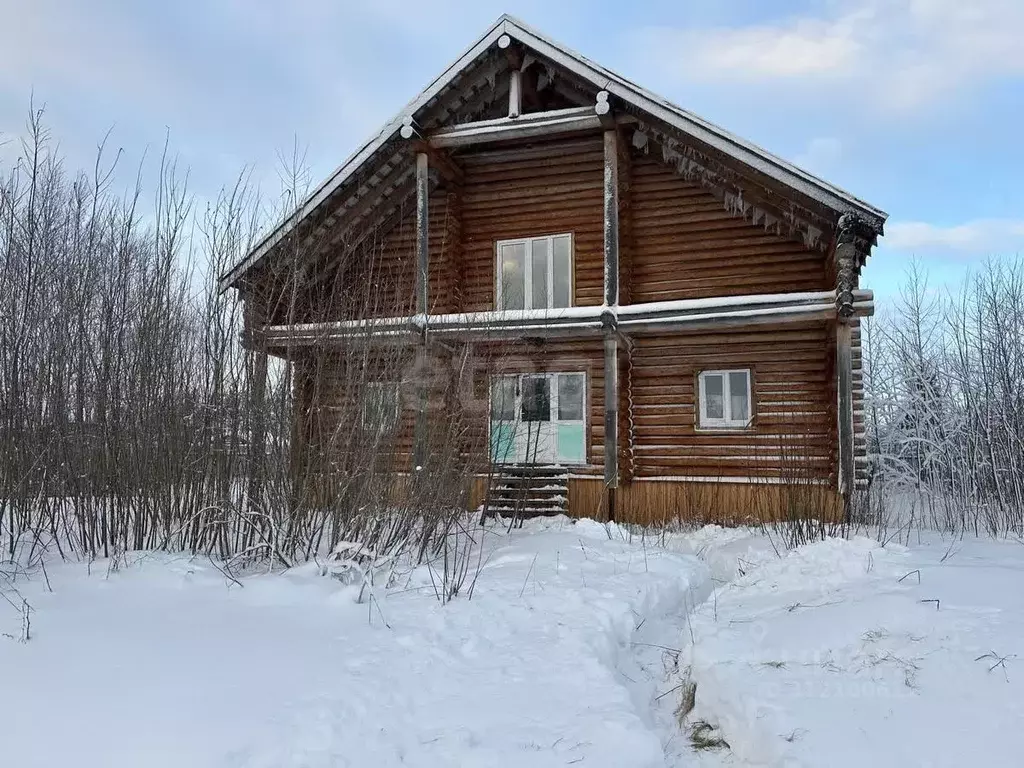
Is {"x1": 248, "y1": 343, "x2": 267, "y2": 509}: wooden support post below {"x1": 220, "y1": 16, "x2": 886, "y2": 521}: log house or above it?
below

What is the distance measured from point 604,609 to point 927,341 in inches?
1217

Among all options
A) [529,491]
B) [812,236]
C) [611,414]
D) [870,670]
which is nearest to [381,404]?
[870,670]

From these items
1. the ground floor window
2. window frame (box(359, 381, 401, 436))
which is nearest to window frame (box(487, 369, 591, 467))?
the ground floor window

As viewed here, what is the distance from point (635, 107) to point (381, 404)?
7.93 m

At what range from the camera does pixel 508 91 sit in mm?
13352

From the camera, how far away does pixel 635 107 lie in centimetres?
1184

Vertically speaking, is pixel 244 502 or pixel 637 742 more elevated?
pixel 244 502

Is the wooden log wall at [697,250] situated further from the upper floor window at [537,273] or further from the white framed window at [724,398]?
the white framed window at [724,398]

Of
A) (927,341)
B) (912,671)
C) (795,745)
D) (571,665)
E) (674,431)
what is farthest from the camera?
(927,341)

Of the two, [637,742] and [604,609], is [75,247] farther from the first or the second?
[637,742]

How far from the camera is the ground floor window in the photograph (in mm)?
13133

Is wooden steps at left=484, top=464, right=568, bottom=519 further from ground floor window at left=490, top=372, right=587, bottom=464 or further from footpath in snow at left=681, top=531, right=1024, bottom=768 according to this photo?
footpath in snow at left=681, top=531, right=1024, bottom=768

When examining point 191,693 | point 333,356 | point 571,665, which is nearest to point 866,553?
point 571,665

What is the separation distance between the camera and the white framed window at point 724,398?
1237cm
